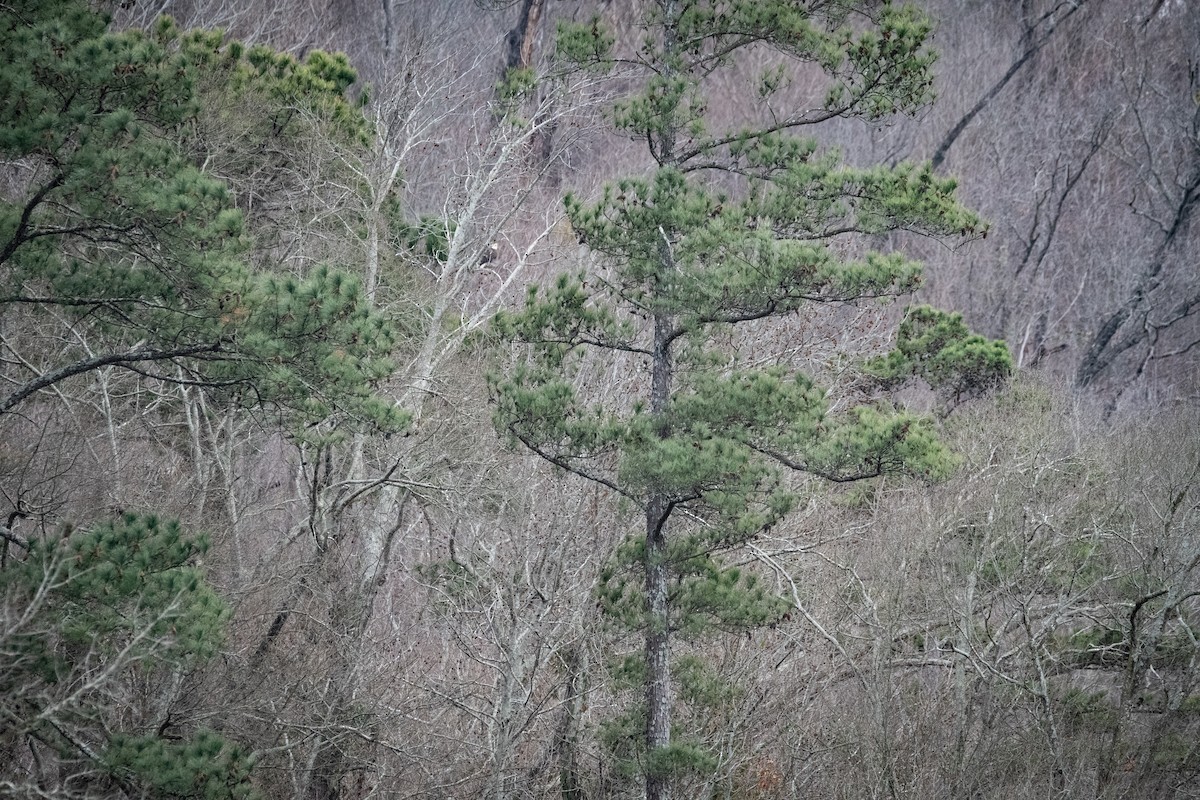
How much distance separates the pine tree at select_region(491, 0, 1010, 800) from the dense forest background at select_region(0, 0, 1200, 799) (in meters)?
0.29

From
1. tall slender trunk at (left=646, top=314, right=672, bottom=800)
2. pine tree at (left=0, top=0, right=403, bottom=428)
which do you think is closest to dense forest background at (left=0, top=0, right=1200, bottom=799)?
pine tree at (left=0, top=0, right=403, bottom=428)

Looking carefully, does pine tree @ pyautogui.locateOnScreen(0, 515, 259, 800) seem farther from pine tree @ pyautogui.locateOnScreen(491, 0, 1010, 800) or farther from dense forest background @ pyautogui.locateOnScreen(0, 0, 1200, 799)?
pine tree @ pyautogui.locateOnScreen(491, 0, 1010, 800)

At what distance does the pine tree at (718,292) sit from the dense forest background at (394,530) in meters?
0.29

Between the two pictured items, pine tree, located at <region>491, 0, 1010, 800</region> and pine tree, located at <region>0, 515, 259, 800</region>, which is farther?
pine tree, located at <region>491, 0, 1010, 800</region>

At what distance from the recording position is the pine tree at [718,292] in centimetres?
839

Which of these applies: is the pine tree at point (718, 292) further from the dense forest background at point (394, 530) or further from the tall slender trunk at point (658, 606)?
the dense forest background at point (394, 530)

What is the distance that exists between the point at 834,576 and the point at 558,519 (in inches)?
151

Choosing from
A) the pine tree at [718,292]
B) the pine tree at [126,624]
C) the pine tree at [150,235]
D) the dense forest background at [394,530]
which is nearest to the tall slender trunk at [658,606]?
the pine tree at [718,292]

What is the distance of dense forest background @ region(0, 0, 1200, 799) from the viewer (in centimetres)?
675

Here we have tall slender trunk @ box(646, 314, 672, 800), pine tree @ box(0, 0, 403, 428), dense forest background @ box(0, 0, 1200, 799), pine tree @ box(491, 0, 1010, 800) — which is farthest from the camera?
tall slender trunk @ box(646, 314, 672, 800)

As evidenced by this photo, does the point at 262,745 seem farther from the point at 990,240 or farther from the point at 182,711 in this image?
the point at 990,240

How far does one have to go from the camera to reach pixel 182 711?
9.00 metres

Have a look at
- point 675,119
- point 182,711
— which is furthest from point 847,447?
point 182,711

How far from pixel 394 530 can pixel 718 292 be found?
497cm
